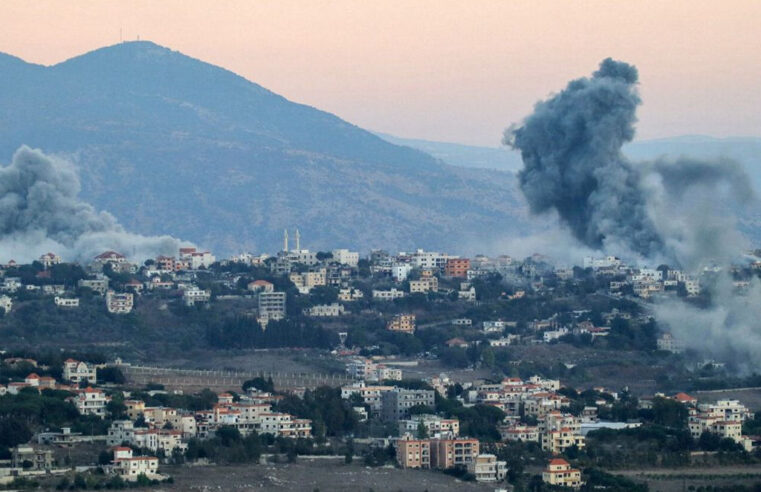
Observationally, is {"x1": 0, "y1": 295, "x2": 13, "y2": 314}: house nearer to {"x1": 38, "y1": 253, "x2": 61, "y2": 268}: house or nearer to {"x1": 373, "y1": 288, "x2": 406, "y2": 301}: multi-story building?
{"x1": 38, "y1": 253, "x2": 61, "y2": 268}: house

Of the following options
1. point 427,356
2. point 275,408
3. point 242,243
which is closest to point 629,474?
point 275,408

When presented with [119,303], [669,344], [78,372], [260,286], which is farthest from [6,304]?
[669,344]

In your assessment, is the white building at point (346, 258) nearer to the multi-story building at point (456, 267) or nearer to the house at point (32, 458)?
the multi-story building at point (456, 267)

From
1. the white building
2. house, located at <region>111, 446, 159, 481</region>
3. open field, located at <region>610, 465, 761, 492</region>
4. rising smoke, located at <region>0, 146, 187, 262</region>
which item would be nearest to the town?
house, located at <region>111, 446, 159, 481</region>

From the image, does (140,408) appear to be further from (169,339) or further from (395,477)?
(169,339)

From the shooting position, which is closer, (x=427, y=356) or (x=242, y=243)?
(x=427, y=356)
